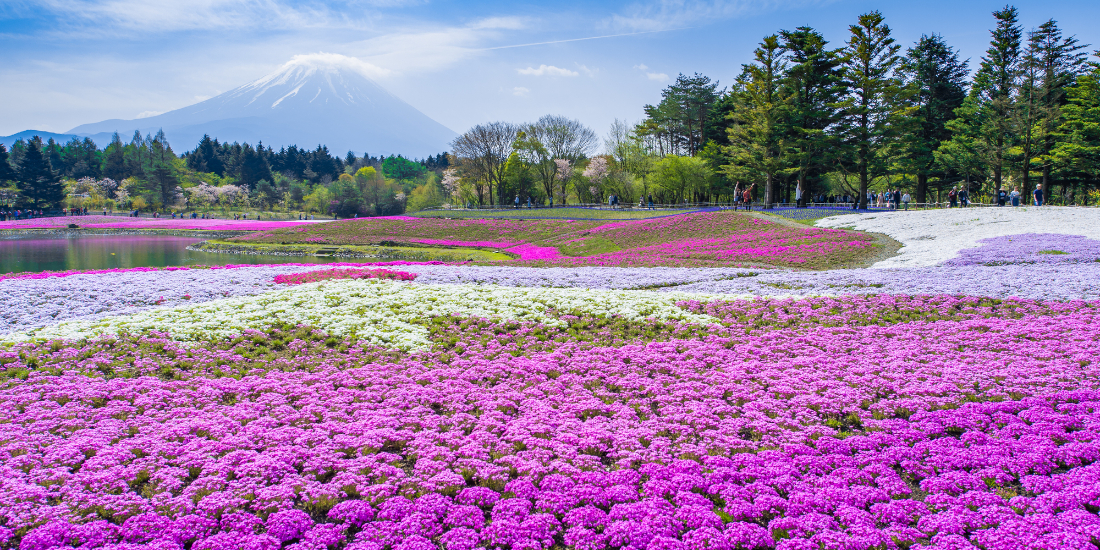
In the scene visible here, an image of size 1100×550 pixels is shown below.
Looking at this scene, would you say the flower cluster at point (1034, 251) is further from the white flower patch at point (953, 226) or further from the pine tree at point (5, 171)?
the pine tree at point (5, 171)

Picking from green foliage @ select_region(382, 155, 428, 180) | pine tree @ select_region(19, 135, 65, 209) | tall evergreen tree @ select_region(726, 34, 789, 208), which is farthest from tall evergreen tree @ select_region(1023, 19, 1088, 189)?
pine tree @ select_region(19, 135, 65, 209)

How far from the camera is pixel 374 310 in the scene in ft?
44.8

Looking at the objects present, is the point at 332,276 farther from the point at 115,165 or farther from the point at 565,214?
the point at 115,165

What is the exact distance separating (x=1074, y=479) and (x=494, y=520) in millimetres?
6065

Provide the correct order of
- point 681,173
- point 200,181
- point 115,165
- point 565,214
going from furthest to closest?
point 200,181
point 115,165
point 681,173
point 565,214

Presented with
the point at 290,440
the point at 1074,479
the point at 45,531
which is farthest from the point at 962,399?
the point at 45,531

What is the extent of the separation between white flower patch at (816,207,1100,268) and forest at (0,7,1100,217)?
16.0 metres

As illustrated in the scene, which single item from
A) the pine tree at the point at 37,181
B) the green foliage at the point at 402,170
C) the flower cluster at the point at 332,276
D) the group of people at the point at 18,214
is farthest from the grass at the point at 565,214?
the pine tree at the point at 37,181

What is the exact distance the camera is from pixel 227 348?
10719 millimetres

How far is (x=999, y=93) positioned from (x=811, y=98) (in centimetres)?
1869

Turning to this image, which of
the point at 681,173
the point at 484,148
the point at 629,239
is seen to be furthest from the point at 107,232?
the point at 681,173

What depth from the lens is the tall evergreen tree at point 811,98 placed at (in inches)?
2007

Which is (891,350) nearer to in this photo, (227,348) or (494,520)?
(494,520)

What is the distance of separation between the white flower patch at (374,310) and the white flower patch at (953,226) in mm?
14436
